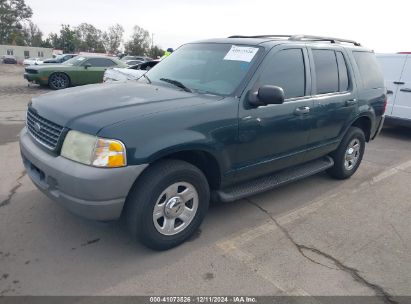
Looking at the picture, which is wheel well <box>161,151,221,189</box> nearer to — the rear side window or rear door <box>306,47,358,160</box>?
rear door <box>306,47,358,160</box>

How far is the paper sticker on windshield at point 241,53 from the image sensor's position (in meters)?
3.65

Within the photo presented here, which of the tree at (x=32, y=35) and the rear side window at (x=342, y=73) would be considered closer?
the rear side window at (x=342, y=73)

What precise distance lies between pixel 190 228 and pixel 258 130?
1169mm

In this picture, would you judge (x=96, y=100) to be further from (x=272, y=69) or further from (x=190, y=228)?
(x=272, y=69)

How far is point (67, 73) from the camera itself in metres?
13.9

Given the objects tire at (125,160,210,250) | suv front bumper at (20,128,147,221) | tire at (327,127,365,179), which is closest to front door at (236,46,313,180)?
tire at (125,160,210,250)

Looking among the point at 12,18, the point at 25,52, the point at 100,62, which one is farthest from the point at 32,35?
the point at 100,62

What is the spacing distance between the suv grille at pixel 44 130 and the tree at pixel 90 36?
86.2m

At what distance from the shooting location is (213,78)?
3656 millimetres

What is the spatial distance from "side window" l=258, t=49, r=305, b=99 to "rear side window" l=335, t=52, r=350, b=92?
2.84ft

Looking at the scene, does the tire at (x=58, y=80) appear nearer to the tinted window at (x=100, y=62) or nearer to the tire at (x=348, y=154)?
the tinted window at (x=100, y=62)

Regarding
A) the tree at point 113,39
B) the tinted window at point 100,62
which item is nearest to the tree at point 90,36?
the tree at point 113,39

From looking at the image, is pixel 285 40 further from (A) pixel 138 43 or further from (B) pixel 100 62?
(A) pixel 138 43

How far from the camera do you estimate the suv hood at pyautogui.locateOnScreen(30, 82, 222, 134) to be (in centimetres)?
277
